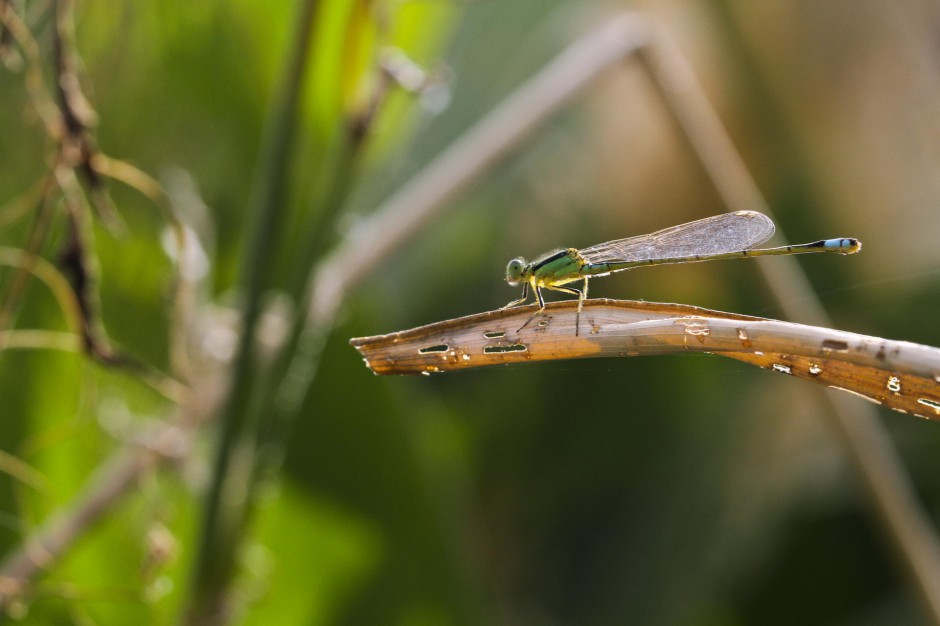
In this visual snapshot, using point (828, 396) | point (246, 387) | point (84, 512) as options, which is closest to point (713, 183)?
point (828, 396)

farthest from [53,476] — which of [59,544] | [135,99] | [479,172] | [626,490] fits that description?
[626,490]

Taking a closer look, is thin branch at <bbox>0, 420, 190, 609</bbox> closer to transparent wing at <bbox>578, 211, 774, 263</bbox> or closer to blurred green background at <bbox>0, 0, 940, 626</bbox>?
blurred green background at <bbox>0, 0, 940, 626</bbox>

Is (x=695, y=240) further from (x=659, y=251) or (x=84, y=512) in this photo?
(x=84, y=512)

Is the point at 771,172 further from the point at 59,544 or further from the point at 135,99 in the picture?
the point at 59,544

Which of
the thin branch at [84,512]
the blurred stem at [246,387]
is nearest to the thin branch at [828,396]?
the blurred stem at [246,387]

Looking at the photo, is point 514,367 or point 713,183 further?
point 514,367

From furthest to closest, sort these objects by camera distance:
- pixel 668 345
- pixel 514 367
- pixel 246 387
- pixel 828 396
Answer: pixel 514 367, pixel 828 396, pixel 246 387, pixel 668 345

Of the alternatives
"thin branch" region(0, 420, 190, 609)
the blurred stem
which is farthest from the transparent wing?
"thin branch" region(0, 420, 190, 609)
